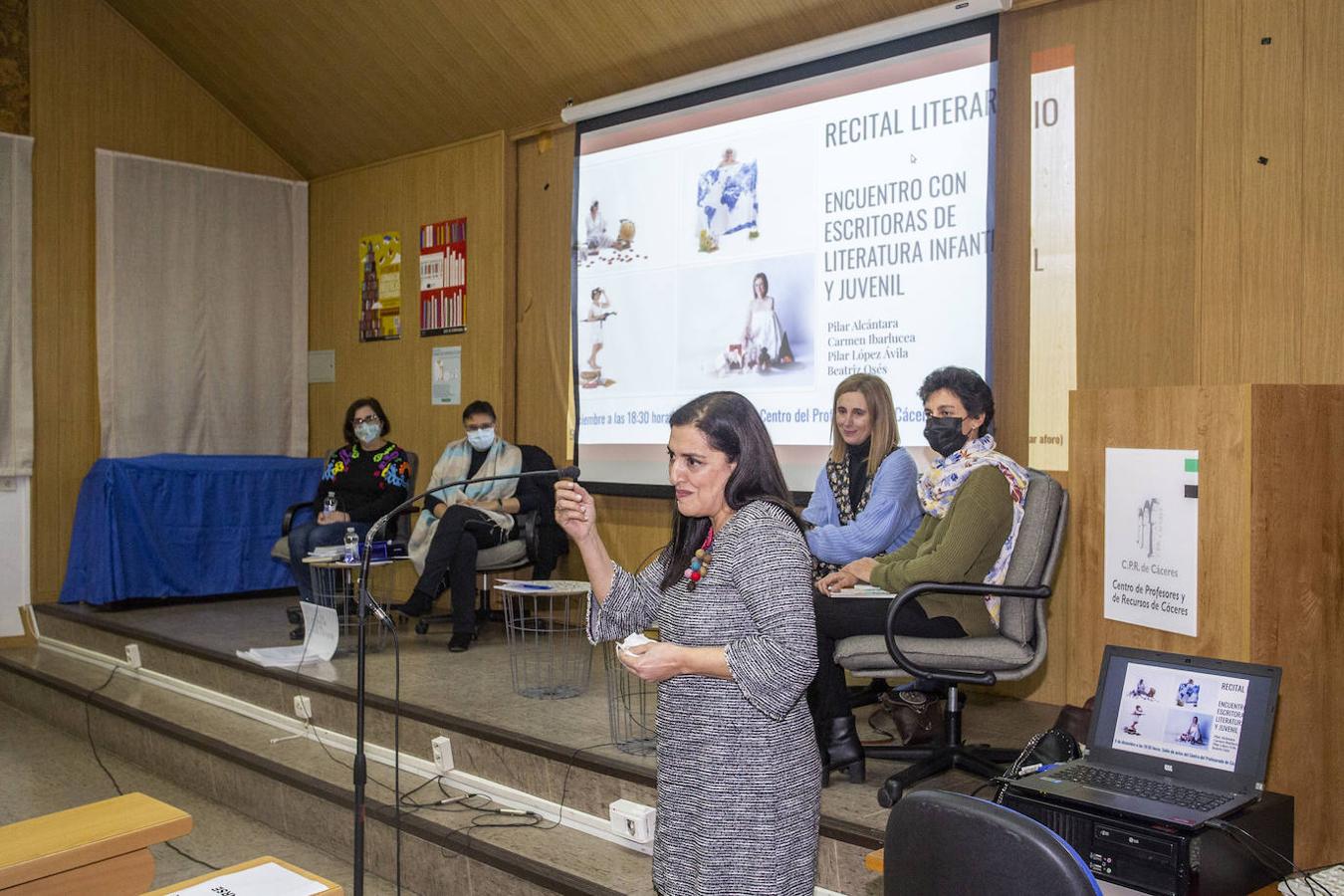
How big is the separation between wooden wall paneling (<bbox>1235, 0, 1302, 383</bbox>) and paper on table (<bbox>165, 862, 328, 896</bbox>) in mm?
2670

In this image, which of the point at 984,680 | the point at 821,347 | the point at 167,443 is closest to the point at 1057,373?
the point at 821,347

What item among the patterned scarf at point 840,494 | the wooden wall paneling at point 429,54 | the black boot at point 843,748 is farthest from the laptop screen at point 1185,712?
the wooden wall paneling at point 429,54

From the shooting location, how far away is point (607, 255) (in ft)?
17.2

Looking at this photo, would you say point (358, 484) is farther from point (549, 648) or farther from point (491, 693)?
point (491, 693)

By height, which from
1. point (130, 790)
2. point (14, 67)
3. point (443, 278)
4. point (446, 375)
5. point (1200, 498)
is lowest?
point (130, 790)

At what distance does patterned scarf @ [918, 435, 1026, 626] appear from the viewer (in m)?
2.88

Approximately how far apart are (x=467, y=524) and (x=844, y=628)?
2.33 metres

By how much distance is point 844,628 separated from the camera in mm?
2939

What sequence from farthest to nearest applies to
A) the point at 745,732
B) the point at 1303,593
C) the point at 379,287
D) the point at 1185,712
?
the point at 379,287 < the point at 1303,593 < the point at 1185,712 < the point at 745,732

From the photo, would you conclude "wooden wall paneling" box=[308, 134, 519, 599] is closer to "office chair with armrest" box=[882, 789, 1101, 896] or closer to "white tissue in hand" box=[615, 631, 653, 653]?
"white tissue in hand" box=[615, 631, 653, 653]

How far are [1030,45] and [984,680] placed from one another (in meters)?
2.28

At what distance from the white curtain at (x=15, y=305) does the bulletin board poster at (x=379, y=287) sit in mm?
1784

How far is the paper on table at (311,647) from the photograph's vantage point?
4516mm

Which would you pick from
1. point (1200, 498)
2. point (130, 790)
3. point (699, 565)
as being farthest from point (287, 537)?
point (1200, 498)
